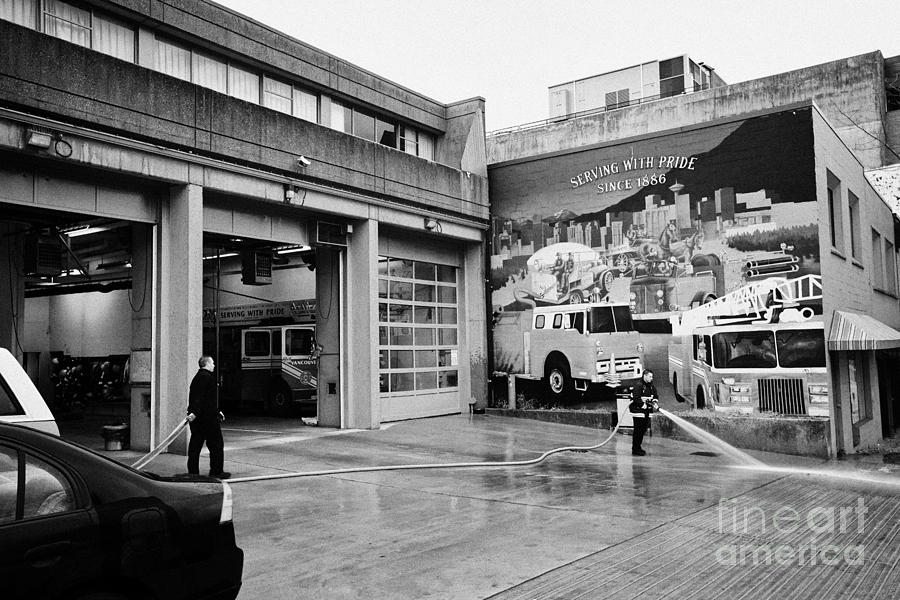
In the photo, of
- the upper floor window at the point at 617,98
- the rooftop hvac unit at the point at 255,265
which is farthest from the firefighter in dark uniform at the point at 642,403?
the upper floor window at the point at 617,98

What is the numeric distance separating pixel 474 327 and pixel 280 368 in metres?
5.98

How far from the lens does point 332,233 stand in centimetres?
1582

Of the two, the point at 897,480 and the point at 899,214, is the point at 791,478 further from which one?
the point at 899,214

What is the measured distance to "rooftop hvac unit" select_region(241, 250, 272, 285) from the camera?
59.5ft

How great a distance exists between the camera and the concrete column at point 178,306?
12.3m

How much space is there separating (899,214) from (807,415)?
45.9ft

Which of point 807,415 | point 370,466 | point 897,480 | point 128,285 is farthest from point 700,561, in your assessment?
point 128,285

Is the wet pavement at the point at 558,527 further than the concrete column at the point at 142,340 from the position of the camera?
No

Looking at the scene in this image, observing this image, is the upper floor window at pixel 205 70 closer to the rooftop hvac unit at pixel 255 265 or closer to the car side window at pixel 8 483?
the rooftop hvac unit at pixel 255 265

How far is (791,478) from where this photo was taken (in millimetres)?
11164

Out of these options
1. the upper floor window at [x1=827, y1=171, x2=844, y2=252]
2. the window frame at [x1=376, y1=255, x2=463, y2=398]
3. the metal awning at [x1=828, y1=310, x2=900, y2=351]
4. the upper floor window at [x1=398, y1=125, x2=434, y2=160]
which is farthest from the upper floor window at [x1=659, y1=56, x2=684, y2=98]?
the metal awning at [x1=828, y1=310, x2=900, y2=351]

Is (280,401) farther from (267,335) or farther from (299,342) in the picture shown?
(267,335)

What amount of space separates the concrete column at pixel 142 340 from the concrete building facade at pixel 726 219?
9.52 meters

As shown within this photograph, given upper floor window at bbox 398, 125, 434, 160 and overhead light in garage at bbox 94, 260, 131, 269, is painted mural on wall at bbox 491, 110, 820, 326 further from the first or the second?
overhead light in garage at bbox 94, 260, 131, 269
